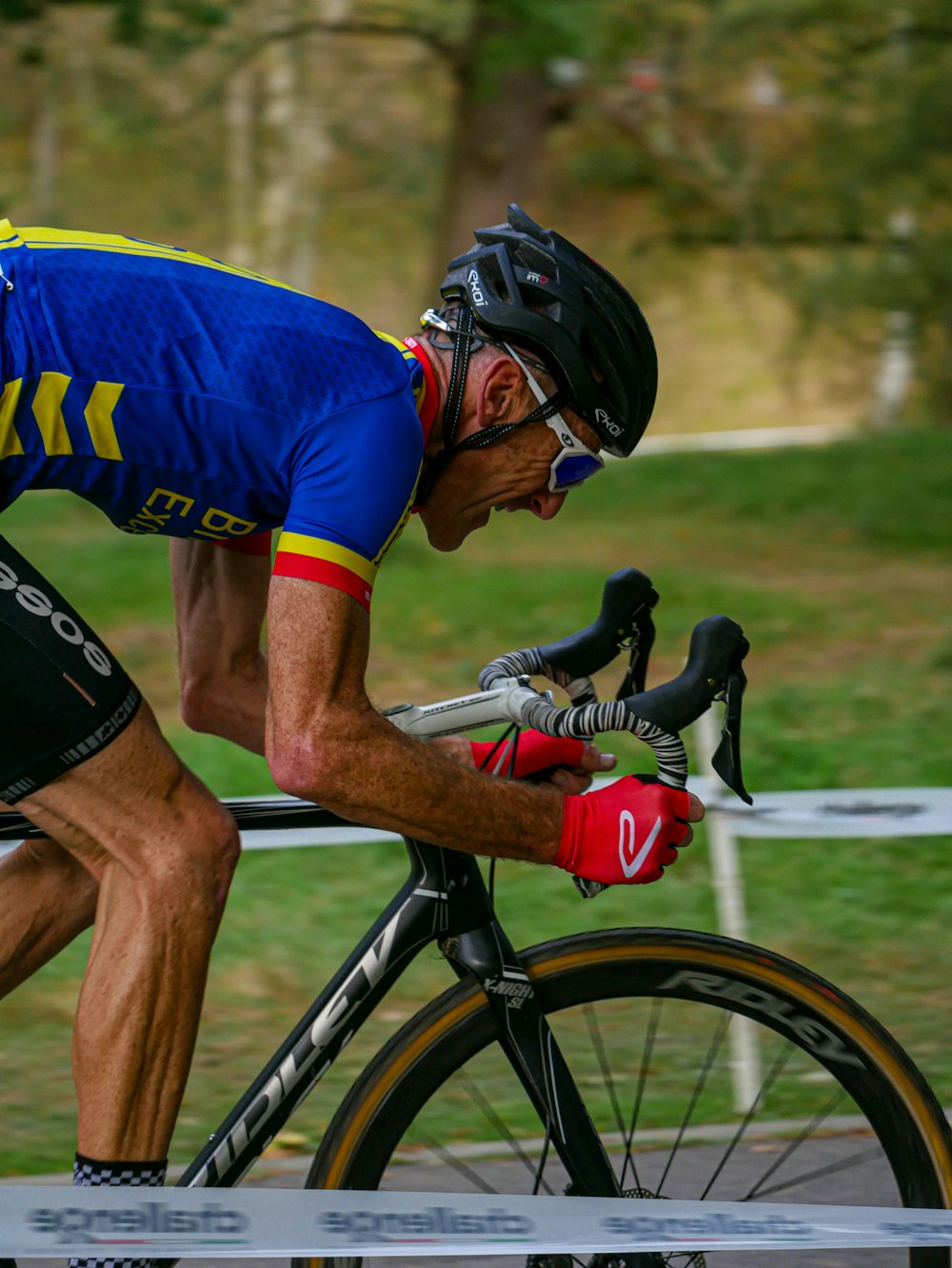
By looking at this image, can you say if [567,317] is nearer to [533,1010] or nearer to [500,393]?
[500,393]

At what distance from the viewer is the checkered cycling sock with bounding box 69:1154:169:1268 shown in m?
2.41

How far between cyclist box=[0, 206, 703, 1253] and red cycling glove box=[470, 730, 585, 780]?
0.26 feet

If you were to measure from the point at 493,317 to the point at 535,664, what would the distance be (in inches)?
21.8

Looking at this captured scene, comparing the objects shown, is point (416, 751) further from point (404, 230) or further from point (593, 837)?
point (404, 230)

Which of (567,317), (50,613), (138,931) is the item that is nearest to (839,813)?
(567,317)

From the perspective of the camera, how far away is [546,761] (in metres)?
2.75

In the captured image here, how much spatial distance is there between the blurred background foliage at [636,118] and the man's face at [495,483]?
9.07 metres

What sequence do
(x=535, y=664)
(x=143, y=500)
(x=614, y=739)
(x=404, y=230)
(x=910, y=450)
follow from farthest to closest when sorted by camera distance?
(x=404, y=230) < (x=910, y=450) < (x=614, y=739) < (x=535, y=664) < (x=143, y=500)

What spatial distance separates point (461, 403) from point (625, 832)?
719 millimetres

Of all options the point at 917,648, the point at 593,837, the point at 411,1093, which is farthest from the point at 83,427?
the point at 917,648

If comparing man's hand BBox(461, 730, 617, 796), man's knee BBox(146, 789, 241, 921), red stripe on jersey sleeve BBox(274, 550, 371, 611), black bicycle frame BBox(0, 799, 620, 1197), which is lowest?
black bicycle frame BBox(0, 799, 620, 1197)

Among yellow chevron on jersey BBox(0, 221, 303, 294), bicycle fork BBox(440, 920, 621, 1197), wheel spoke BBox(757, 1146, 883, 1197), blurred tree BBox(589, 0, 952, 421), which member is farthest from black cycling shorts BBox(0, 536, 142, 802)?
blurred tree BBox(589, 0, 952, 421)

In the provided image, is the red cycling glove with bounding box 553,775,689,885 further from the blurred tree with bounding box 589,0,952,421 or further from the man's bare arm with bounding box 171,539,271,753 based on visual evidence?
the blurred tree with bounding box 589,0,952,421

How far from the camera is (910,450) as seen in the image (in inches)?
645
